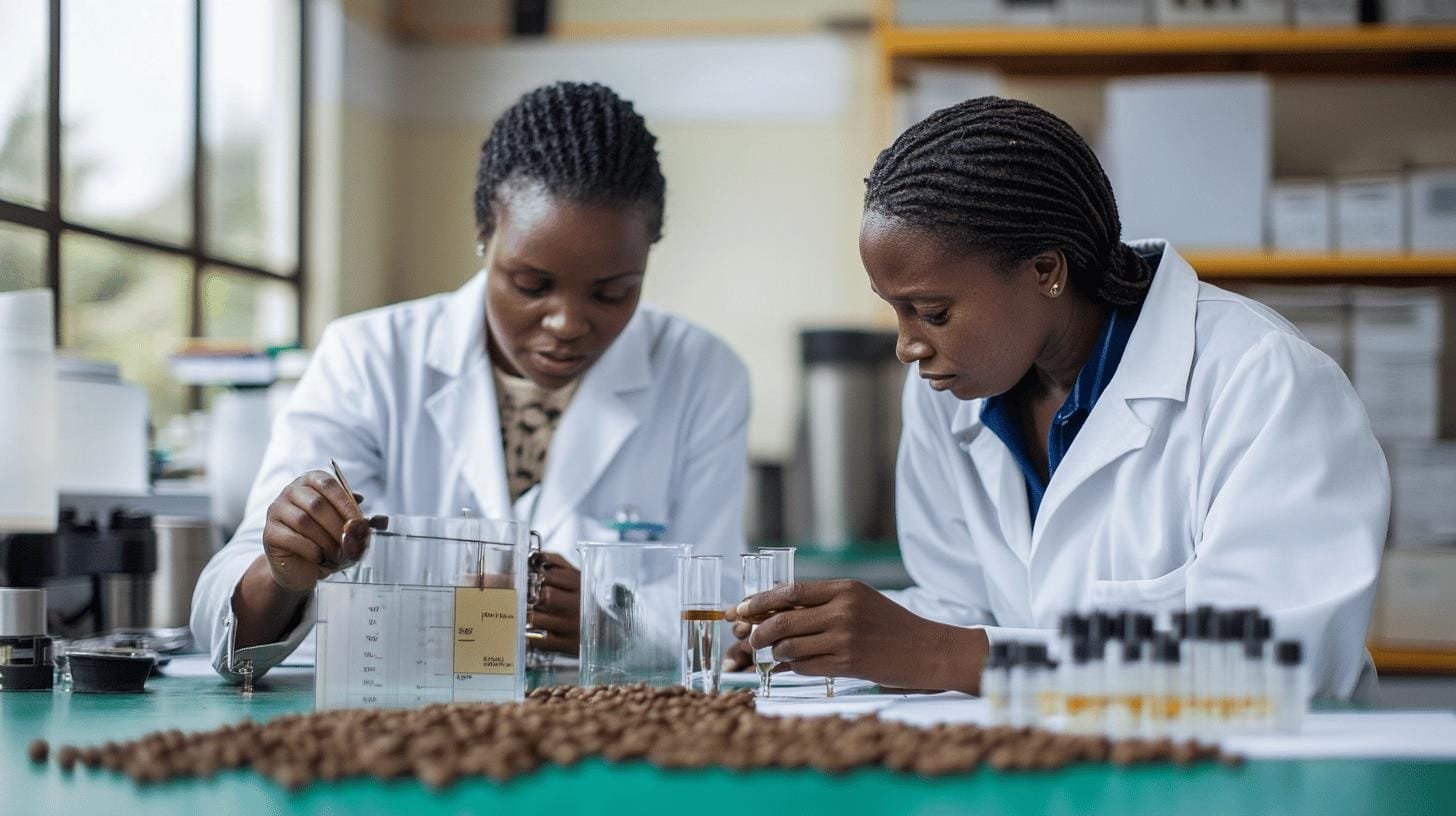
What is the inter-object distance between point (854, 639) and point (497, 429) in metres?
0.74

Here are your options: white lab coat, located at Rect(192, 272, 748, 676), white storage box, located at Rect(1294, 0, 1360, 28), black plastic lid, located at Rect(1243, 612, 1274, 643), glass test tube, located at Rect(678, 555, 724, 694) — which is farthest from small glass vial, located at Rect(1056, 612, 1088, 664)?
white storage box, located at Rect(1294, 0, 1360, 28)

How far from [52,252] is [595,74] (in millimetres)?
1798

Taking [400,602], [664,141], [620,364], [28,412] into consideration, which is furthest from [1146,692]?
[664,141]

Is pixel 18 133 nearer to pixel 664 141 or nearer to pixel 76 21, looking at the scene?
pixel 76 21

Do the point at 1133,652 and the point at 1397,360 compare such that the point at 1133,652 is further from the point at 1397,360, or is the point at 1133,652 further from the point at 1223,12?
the point at 1223,12

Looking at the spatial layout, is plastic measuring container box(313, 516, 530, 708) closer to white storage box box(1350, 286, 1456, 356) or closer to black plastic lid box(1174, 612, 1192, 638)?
black plastic lid box(1174, 612, 1192, 638)

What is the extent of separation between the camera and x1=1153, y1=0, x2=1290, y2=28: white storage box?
9.37 feet

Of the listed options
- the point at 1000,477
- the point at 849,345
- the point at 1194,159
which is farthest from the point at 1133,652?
the point at 849,345

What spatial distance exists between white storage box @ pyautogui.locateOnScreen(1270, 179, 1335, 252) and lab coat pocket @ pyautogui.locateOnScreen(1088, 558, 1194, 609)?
164cm

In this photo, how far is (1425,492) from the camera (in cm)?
279

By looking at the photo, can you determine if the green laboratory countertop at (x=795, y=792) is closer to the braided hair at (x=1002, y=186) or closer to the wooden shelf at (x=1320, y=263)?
the braided hair at (x=1002, y=186)

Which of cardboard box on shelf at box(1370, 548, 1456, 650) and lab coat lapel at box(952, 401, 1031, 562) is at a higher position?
lab coat lapel at box(952, 401, 1031, 562)

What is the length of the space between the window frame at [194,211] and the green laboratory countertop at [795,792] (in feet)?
7.20

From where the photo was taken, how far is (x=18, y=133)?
2.79 meters
